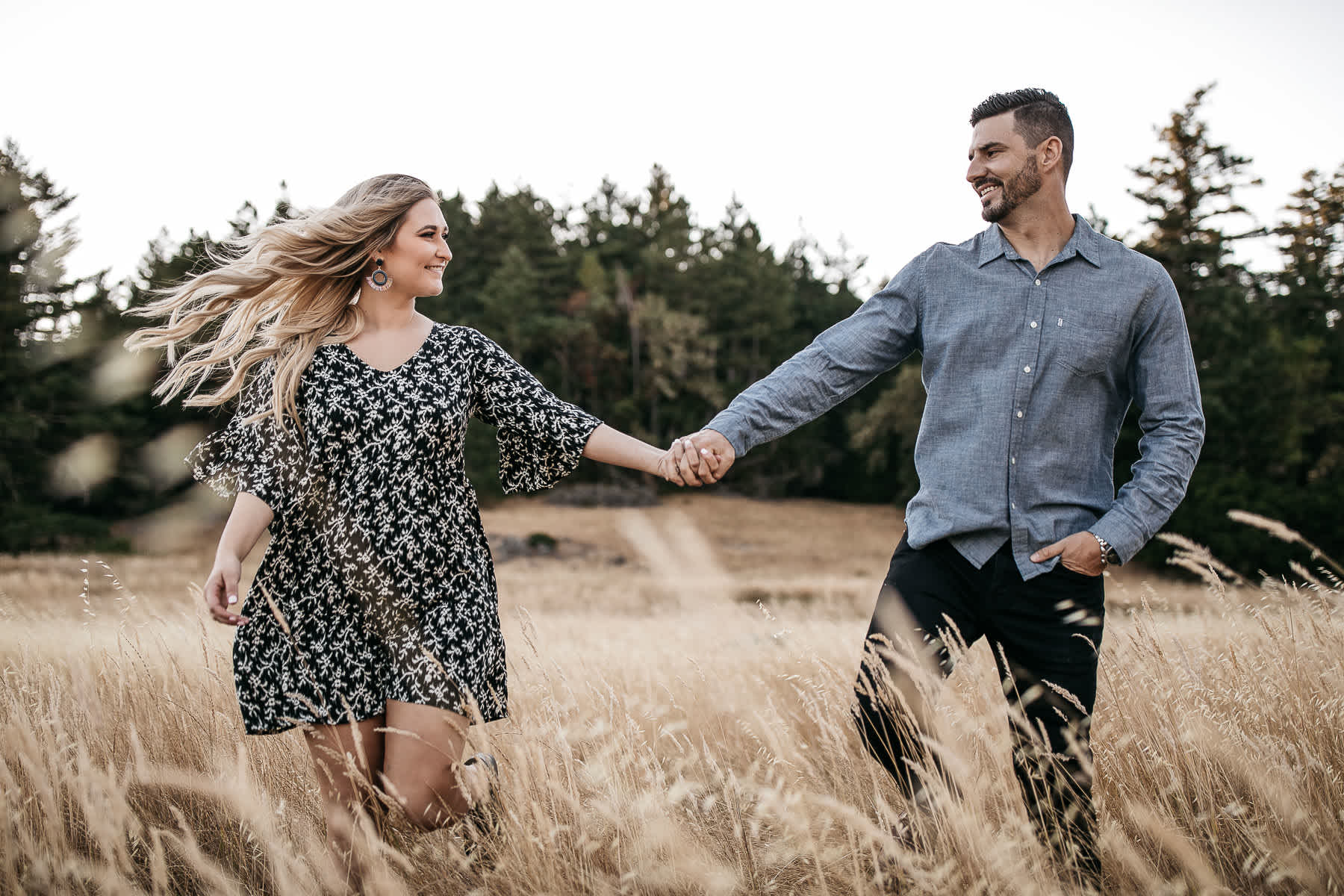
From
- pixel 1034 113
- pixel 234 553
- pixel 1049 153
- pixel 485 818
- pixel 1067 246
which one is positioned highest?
pixel 1034 113

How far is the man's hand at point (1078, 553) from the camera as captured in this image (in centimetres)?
267

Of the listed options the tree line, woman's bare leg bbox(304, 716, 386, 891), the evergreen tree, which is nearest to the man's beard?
woman's bare leg bbox(304, 716, 386, 891)

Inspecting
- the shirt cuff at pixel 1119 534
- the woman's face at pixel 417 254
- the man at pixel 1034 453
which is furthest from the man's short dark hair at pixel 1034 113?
the woman's face at pixel 417 254

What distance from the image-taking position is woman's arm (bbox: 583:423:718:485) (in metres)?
→ 3.20

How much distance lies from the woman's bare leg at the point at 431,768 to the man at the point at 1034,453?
4.04 ft

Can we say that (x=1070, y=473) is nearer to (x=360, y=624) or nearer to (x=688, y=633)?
(x=360, y=624)

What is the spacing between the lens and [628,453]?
10.5 feet

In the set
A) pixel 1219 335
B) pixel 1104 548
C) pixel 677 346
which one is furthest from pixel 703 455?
pixel 677 346

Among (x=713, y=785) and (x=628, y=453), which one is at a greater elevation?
(x=628, y=453)

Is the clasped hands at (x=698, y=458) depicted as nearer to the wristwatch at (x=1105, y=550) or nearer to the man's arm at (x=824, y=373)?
the man's arm at (x=824, y=373)

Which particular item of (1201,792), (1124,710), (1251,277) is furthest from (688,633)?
(1251,277)

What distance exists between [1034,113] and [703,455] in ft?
5.22

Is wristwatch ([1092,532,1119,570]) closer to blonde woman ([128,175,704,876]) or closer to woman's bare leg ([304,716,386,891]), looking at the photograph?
blonde woman ([128,175,704,876])

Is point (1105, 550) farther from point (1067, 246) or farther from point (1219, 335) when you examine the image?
point (1219, 335)
